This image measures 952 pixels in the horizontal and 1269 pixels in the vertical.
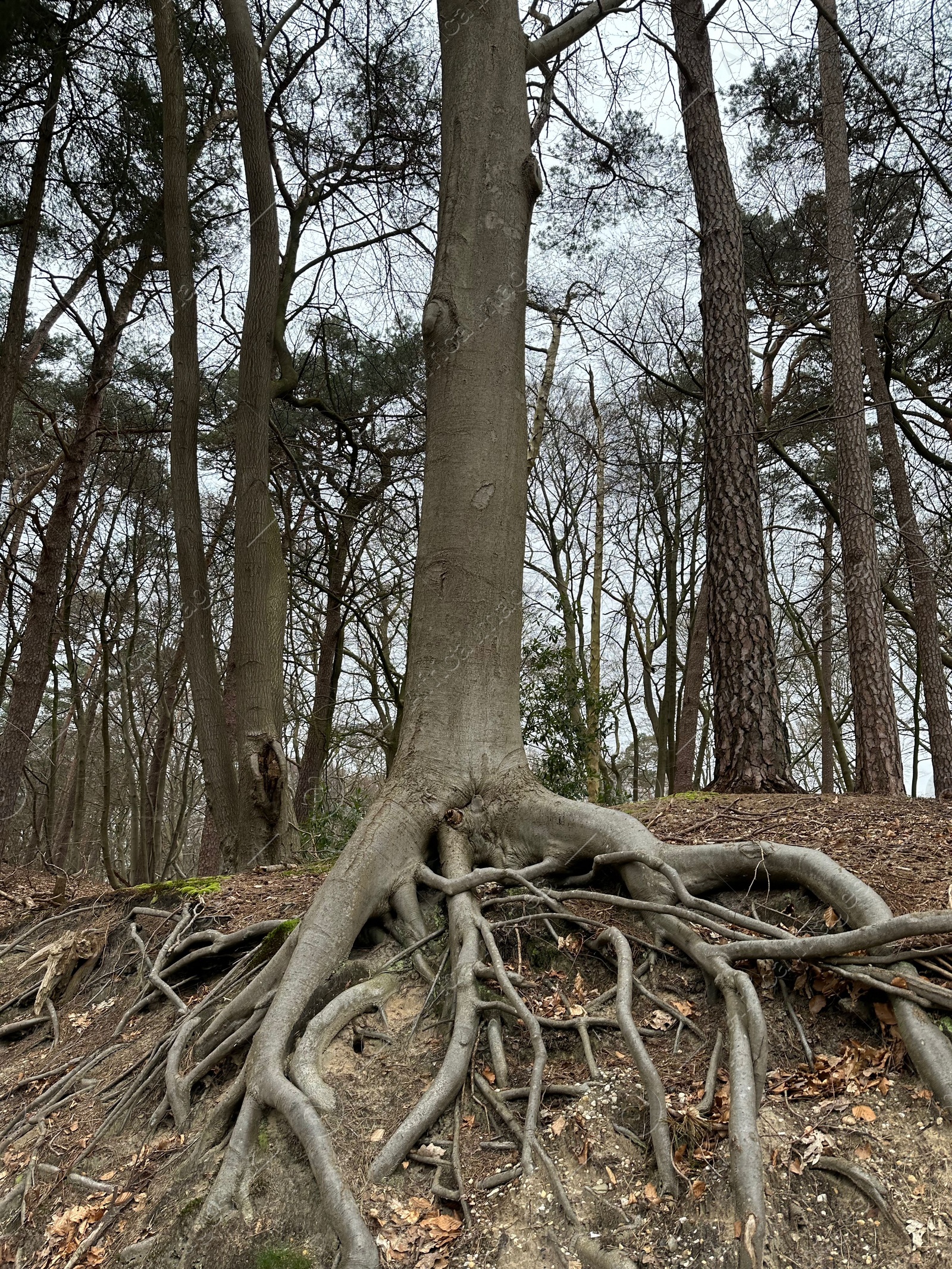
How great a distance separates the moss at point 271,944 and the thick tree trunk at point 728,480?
3.79 meters

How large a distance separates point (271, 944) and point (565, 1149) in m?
1.65

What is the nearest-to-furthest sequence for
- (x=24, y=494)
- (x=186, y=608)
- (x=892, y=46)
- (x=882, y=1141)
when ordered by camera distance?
(x=882, y=1141), (x=186, y=608), (x=892, y=46), (x=24, y=494)

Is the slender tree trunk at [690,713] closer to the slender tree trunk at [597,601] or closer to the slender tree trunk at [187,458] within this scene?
the slender tree trunk at [597,601]

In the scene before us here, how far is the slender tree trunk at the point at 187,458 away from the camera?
5.79 m

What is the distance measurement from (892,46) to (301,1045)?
384 inches

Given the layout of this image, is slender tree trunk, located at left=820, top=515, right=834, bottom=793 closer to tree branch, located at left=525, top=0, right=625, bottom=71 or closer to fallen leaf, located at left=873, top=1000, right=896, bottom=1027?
tree branch, located at left=525, top=0, right=625, bottom=71

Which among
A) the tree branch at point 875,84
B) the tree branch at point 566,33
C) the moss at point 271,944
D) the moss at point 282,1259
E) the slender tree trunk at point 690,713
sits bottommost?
the moss at point 282,1259

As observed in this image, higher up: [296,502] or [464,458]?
[296,502]

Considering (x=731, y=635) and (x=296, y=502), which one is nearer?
(x=731, y=635)

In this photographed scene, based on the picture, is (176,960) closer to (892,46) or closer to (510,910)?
(510,910)

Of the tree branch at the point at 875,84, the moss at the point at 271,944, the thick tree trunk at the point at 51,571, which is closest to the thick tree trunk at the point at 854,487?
the tree branch at the point at 875,84

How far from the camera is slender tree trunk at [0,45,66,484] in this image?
280 inches

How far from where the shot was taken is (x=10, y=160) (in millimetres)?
8102

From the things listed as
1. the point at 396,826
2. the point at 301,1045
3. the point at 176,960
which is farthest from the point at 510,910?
the point at 176,960
